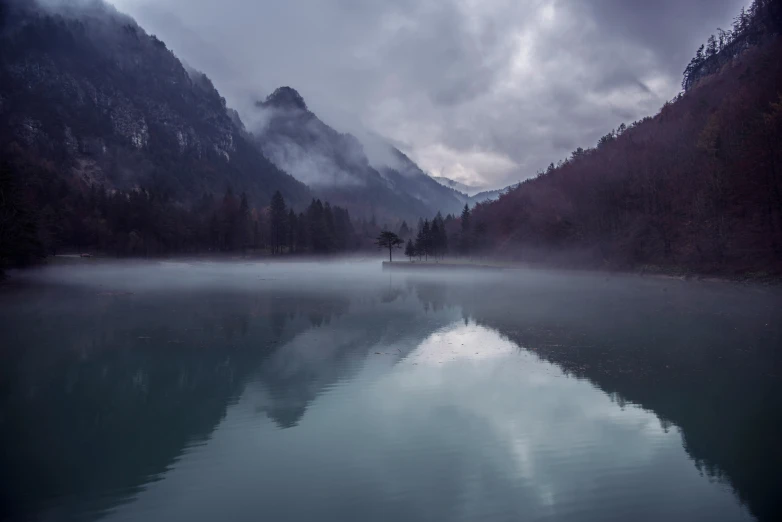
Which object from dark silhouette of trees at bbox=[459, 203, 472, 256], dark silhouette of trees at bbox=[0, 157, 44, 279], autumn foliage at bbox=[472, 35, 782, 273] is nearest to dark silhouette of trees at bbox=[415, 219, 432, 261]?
dark silhouette of trees at bbox=[459, 203, 472, 256]

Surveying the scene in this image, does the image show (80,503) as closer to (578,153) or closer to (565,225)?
(565,225)

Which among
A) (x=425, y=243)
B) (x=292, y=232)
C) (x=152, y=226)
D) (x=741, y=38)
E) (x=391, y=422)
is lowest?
(x=391, y=422)

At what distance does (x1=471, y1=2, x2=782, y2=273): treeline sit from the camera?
44.4 meters

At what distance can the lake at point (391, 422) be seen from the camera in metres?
7.56

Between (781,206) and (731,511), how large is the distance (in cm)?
4662

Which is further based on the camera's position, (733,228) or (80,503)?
(733,228)

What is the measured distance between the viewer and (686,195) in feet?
195

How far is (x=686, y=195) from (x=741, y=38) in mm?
83159

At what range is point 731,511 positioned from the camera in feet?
23.9

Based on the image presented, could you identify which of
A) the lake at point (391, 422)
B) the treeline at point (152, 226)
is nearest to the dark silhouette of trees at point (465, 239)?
the treeline at point (152, 226)

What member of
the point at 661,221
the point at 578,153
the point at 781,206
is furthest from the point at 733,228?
the point at 578,153

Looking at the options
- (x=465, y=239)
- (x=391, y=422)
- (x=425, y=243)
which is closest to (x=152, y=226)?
(x=425, y=243)

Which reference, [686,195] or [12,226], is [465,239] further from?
[12,226]

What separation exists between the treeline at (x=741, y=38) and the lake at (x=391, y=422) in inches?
4292
